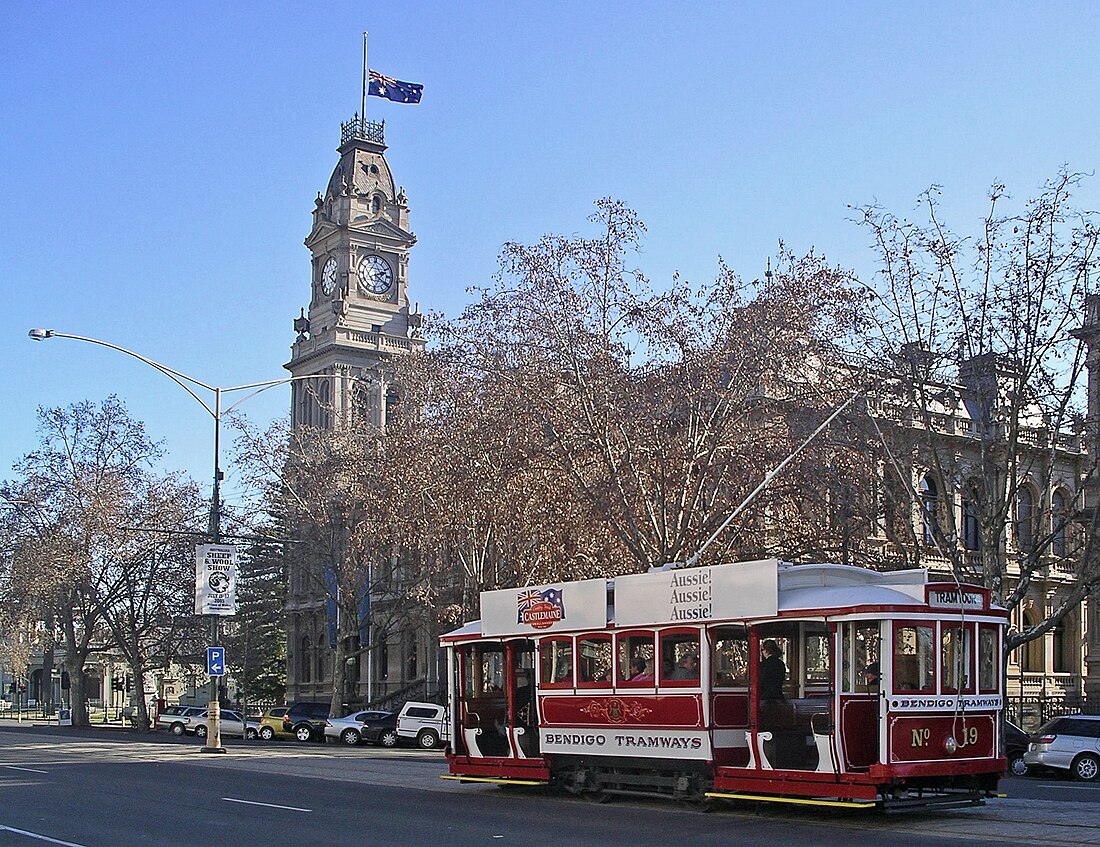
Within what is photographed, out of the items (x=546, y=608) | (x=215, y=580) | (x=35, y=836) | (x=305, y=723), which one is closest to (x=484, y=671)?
(x=546, y=608)

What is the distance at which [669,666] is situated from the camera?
19.1 metres

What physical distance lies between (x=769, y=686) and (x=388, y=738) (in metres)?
35.0

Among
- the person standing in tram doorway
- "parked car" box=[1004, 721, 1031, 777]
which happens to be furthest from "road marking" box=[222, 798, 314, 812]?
"parked car" box=[1004, 721, 1031, 777]

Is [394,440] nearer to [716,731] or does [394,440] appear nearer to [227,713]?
[227,713]

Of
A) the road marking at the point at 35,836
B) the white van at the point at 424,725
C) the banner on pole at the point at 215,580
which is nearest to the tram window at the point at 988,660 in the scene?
the road marking at the point at 35,836

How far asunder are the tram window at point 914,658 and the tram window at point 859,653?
265 millimetres

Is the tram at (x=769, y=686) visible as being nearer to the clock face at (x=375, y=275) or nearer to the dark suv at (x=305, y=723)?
the dark suv at (x=305, y=723)

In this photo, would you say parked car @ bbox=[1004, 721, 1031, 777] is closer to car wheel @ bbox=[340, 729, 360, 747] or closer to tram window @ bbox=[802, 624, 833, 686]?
tram window @ bbox=[802, 624, 833, 686]

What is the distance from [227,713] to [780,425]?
33332mm

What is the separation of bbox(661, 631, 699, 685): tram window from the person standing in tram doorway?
3.18ft

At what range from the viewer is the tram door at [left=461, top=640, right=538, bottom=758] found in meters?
21.8

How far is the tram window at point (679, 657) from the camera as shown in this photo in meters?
18.8

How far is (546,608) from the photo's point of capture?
69.2 ft

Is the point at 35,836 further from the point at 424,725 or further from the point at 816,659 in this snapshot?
the point at 424,725
